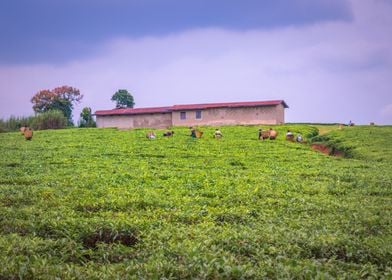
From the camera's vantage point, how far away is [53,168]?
66.4ft

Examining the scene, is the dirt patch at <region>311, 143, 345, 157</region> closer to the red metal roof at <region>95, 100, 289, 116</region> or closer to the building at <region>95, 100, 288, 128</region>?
the building at <region>95, 100, 288, 128</region>

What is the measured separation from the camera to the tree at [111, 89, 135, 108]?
295ft

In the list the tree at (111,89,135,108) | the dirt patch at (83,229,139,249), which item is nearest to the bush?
the tree at (111,89,135,108)

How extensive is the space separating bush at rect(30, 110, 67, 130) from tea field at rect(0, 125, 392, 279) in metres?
44.3

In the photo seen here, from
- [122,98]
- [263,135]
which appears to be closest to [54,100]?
[122,98]

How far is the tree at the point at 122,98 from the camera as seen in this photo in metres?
89.9

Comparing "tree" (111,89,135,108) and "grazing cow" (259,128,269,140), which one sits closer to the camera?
"grazing cow" (259,128,269,140)


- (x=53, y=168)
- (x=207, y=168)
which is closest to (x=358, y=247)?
(x=207, y=168)

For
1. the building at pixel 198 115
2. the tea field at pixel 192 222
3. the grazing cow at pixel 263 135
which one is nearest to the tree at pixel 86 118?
the building at pixel 198 115

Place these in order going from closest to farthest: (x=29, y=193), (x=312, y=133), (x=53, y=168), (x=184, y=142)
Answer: (x=29, y=193) < (x=53, y=168) < (x=184, y=142) < (x=312, y=133)

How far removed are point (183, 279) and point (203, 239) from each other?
6.78 feet

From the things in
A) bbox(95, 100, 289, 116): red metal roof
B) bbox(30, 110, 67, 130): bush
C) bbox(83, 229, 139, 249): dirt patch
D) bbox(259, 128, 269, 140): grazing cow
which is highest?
bbox(95, 100, 289, 116): red metal roof

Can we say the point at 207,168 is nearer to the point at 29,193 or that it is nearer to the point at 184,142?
the point at 29,193

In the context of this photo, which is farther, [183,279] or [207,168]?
[207,168]
